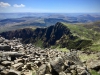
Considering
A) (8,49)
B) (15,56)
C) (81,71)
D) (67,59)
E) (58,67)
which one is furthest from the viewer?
(8,49)

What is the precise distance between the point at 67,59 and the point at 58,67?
5.24 metres

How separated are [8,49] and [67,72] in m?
27.9

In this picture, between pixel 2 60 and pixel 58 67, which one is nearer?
pixel 58 67

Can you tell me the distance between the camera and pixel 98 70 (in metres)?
31.4

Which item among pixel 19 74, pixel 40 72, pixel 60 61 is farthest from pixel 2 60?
pixel 60 61

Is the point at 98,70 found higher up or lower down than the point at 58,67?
lower down

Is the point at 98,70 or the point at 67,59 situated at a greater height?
the point at 67,59

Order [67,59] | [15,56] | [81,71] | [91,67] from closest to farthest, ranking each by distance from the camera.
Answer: [81,71] → [67,59] → [91,67] → [15,56]

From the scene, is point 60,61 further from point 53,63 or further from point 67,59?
point 67,59

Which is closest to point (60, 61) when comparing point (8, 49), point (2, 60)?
point (2, 60)

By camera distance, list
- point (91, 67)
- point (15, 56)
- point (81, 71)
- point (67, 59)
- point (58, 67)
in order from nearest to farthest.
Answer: point (81, 71)
point (58, 67)
point (67, 59)
point (91, 67)
point (15, 56)

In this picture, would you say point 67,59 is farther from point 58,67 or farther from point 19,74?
point 19,74

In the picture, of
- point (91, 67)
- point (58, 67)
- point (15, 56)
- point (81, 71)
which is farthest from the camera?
point (15, 56)

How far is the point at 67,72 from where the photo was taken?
25094 mm
